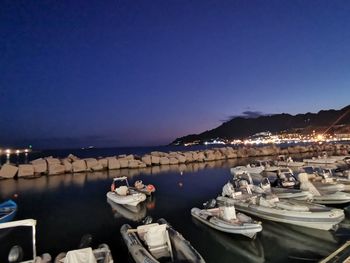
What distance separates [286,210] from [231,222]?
12.0ft

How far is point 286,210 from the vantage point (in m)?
15.2

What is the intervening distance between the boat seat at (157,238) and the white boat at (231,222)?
3.65 meters

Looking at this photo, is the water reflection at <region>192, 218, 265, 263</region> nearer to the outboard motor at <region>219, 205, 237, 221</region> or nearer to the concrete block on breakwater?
the outboard motor at <region>219, 205, 237, 221</region>

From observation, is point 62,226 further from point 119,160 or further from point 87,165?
point 119,160

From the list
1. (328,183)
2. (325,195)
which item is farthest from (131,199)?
(328,183)

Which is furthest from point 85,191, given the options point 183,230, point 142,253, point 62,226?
point 142,253

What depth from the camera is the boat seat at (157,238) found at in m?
11.1

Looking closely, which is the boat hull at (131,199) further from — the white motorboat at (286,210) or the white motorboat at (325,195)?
the white motorboat at (325,195)

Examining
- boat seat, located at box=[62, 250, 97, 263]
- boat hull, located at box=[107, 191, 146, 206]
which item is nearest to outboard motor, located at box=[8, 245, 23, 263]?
boat seat, located at box=[62, 250, 97, 263]

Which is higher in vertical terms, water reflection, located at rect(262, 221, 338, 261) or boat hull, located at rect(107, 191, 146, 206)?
boat hull, located at rect(107, 191, 146, 206)

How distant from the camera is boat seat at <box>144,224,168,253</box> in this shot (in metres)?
11.1

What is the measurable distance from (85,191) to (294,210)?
21174 mm

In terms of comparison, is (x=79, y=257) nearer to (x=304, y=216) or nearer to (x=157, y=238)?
(x=157, y=238)

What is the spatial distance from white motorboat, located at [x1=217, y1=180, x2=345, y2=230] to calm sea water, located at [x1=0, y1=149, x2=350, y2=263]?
42 centimetres
